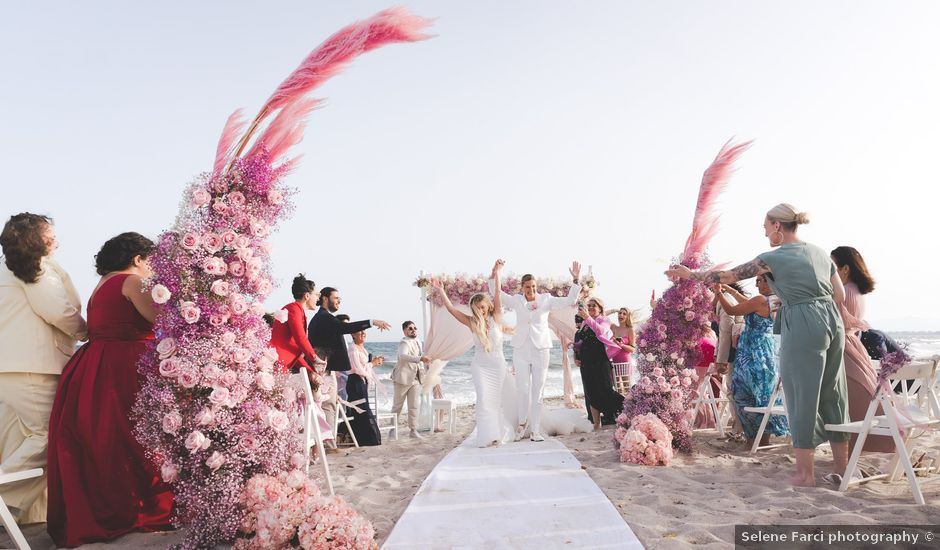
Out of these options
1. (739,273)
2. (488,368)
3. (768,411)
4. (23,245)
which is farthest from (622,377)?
(23,245)

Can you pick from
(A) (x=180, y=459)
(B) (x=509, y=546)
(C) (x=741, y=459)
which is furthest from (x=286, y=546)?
(C) (x=741, y=459)

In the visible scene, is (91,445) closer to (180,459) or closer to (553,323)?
(180,459)

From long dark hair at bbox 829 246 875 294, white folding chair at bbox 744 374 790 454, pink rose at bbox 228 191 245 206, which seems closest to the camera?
pink rose at bbox 228 191 245 206

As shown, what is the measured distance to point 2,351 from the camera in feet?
13.6

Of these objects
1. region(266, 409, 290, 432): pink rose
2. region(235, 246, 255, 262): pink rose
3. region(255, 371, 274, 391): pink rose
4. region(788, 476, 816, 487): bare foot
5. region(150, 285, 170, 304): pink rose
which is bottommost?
region(788, 476, 816, 487): bare foot

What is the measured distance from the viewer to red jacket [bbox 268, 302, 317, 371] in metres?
6.29

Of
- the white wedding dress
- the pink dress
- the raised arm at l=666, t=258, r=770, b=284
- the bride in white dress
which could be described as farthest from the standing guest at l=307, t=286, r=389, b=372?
the pink dress

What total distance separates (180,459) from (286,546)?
91 cm

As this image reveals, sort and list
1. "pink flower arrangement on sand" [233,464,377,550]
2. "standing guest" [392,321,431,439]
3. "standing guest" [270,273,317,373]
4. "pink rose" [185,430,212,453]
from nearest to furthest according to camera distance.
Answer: "pink flower arrangement on sand" [233,464,377,550] → "pink rose" [185,430,212,453] → "standing guest" [270,273,317,373] → "standing guest" [392,321,431,439]

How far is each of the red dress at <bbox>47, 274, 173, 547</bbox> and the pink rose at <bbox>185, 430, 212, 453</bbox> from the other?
85cm

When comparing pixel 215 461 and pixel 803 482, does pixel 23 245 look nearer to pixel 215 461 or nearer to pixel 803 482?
pixel 215 461

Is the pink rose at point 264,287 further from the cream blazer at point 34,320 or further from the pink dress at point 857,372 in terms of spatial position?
the pink dress at point 857,372

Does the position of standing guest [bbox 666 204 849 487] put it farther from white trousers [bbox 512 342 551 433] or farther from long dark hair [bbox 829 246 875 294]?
white trousers [bbox 512 342 551 433]

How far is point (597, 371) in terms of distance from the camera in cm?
946
